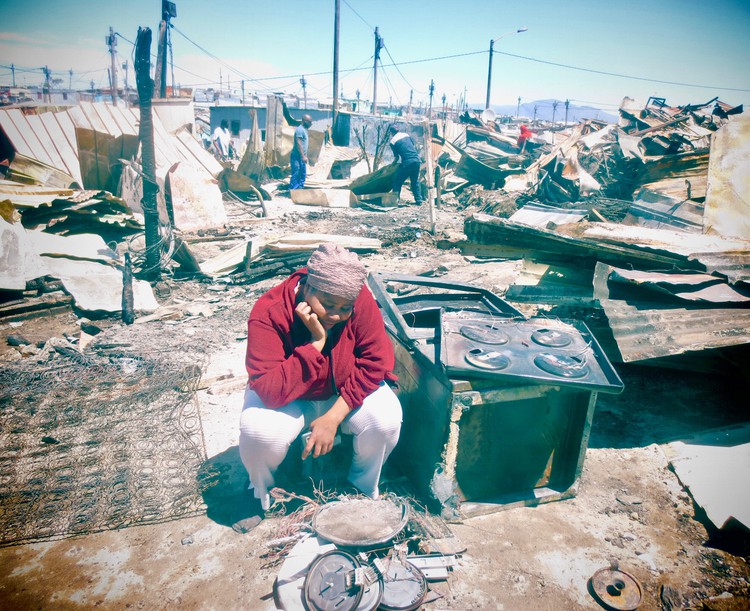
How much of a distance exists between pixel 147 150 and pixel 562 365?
224 inches

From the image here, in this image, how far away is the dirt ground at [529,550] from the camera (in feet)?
6.47

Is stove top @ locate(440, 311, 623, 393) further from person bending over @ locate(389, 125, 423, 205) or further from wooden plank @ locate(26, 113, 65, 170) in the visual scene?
wooden plank @ locate(26, 113, 65, 170)

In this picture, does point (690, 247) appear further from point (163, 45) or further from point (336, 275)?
point (163, 45)

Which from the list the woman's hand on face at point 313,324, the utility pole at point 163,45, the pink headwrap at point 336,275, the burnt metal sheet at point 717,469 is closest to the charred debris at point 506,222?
the burnt metal sheet at point 717,469

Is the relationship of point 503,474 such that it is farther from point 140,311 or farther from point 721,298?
point 140,311

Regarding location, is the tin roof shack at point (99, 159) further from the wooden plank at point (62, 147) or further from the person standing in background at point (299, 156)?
the person standing in background at point (299, 156)

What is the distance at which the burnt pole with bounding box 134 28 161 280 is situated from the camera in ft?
16.9

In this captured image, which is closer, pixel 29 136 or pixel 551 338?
pixel 551 338

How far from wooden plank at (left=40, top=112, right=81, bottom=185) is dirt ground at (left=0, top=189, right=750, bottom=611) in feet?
26.2

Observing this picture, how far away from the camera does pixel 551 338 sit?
2.51 meters

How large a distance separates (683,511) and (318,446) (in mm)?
2310

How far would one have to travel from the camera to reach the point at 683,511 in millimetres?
2572

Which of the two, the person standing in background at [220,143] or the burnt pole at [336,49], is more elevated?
the burnt pole at [336,49]

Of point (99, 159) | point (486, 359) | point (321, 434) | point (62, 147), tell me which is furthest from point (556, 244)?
point (62, 147)
